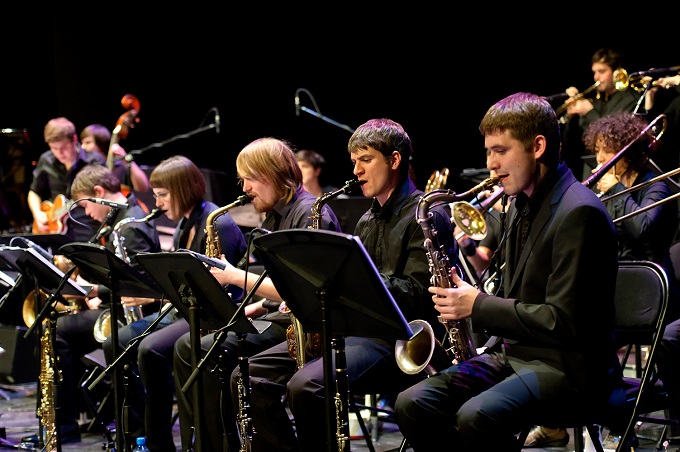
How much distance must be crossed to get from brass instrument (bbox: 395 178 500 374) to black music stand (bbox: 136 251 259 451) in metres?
0.61

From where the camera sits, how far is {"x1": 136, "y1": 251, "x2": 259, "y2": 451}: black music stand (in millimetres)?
3346

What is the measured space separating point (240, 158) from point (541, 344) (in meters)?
2.00

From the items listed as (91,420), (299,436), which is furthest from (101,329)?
(299,436)

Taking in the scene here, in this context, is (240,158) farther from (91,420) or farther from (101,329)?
(91,420)

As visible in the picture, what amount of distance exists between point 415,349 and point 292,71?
5.81 meters

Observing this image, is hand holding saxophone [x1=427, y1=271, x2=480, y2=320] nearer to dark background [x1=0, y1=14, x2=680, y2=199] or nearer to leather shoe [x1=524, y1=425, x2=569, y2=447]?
leather shoe [x1=524, y1=425, x2=569, y2=447]

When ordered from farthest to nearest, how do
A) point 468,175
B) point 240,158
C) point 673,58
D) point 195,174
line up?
point 673,58, point 468,175, point 195,174, point 240,158

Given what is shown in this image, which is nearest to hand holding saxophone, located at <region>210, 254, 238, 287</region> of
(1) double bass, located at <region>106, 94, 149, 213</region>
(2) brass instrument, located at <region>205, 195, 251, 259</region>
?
(2) brass instrument, located at <region>205, 195, 251, 259</region>

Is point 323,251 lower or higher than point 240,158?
lower

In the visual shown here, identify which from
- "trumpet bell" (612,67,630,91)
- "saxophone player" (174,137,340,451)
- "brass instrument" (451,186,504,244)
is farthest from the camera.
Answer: "trumpet bell" (612,67,630,91)

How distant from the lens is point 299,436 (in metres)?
3.61

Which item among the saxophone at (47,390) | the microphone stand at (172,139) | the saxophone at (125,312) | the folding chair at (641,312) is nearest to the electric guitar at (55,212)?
the microphone stand at (172,139)

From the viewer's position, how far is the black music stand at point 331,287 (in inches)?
110

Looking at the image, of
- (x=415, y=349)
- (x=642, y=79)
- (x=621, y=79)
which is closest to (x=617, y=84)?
(x=621, y=79)
